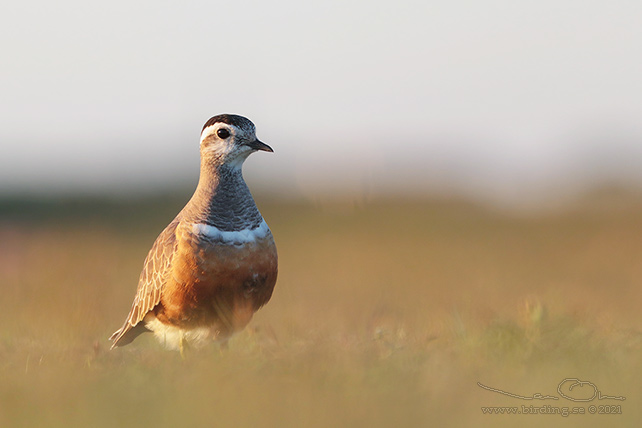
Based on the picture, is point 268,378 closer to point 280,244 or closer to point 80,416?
point 80,416

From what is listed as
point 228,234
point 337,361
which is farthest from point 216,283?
point 337,361

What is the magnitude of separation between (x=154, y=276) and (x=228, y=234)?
1.06m

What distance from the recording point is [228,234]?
8047mm

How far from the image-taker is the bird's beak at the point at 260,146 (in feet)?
28.0

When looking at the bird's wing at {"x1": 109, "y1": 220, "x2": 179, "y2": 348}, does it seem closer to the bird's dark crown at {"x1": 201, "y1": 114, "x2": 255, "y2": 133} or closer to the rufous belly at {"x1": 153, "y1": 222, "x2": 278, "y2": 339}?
the rufous belly at {"x1": 153, "y1": 222, "x2": 278, "y2": 339}

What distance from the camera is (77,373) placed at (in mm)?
6715

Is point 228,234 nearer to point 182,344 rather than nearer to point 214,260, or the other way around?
point 214,260

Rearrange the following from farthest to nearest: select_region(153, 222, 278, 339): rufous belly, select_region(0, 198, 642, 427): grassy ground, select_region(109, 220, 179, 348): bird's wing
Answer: select_region(109, 220, 179, 348): bird's wing → select_region(153, 222, 278, 339): rufous belly → select_region(0, 198, 642, 427): grassy ground

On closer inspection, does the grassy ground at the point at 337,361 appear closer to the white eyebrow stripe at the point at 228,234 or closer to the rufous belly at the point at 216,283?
the rufous belly at the point at 216,283

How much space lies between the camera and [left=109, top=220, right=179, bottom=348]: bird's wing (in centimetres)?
832

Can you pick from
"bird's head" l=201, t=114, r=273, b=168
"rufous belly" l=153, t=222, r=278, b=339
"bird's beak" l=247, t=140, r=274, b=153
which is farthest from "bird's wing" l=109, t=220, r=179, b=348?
"bird's beak" l=247, t=140, r=274, b=153

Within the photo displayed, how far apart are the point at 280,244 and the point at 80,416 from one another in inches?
854

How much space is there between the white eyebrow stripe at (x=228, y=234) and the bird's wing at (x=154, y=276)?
34 cm

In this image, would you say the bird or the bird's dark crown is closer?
the bird
